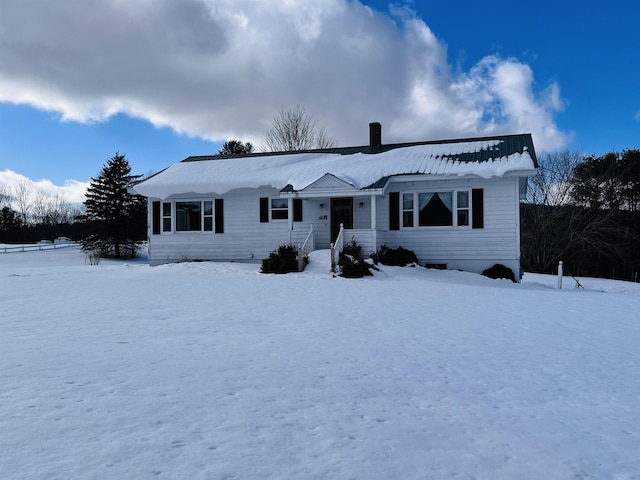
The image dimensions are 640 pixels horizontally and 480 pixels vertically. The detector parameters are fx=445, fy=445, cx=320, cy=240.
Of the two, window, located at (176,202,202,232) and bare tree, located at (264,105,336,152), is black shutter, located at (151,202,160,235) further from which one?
bare tree, located at (264,105,336,152)

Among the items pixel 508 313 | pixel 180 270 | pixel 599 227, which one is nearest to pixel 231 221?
pixel 180 270

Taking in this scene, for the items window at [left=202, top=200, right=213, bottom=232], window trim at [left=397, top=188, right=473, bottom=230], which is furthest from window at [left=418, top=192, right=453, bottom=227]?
window at [left=202, top=200, right=213, bottom=232]

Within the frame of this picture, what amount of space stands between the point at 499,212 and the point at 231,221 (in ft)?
35.2

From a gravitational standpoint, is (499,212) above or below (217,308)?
above

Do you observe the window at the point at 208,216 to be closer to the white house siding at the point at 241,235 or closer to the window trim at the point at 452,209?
the white house siding at the point at 241,235

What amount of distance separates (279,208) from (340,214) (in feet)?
8.85

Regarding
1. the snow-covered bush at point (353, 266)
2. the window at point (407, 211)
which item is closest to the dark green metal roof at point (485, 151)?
the window at point (407, 211)

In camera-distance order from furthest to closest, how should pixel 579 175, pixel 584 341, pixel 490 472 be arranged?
pixel 579 175
pixel 584 341
pixel 490 472

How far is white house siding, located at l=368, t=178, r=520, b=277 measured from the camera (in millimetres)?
15984

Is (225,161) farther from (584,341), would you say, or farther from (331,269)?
(584,341)

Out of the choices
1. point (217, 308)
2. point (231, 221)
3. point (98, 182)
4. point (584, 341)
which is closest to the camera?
point (584, 341)

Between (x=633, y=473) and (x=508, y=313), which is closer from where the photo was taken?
(x=633, y=473)

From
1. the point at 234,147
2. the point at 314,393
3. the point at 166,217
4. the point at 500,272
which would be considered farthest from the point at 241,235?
the point at 234,147

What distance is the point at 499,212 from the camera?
52.8ft
